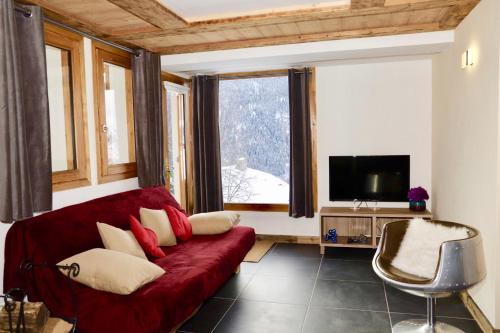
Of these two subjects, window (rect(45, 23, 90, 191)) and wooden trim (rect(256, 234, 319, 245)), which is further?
wooden trim (rect(256, 234, 319, 245))

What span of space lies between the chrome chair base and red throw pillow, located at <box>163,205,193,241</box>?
1926mm

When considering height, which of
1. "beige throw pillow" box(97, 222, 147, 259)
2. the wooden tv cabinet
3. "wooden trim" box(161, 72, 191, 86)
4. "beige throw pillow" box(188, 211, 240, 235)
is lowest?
the wooden tv cabinet

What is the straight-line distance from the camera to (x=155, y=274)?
2.68 metres

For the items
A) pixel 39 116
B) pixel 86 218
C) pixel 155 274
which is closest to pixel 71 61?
pixel 39 116

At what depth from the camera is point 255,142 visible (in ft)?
18.4

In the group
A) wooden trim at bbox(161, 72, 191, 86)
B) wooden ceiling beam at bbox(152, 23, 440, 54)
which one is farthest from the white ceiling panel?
wooden trim at bbox(161, 72, 191, 86)

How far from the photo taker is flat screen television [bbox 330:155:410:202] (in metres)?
5.02

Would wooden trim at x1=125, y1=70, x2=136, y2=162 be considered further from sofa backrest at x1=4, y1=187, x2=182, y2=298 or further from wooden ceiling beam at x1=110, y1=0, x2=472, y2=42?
sofa backrest at x1=4, y1=187, x2=182, y2=298

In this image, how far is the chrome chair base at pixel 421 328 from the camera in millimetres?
2910

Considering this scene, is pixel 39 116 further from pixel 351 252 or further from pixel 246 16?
pixel 351 252

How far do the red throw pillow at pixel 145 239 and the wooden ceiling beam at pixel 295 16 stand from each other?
5.67ft

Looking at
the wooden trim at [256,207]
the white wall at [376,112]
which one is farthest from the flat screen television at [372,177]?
the wooden trim at [256,207]

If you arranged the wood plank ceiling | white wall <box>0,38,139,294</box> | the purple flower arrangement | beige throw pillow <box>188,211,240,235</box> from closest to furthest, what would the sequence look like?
the wood plank ceiling
white wall <box>0,38,139,294</box>
beige throw pillow <box>188,211,240,235</box>
the purple flower arrangement

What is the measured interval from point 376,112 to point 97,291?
389cm
